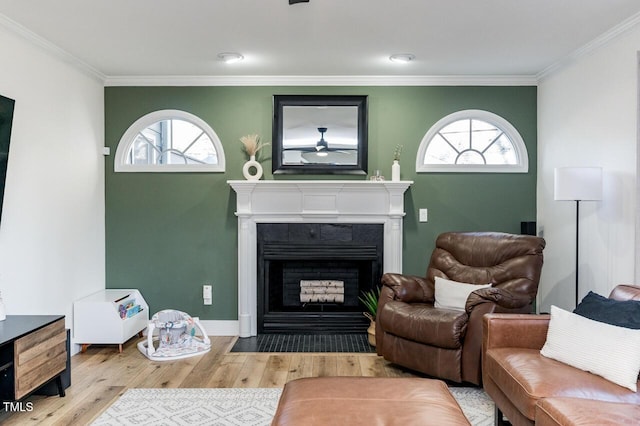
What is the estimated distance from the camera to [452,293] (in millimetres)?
3623

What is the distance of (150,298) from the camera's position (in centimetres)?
465

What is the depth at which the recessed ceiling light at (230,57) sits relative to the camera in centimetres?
384

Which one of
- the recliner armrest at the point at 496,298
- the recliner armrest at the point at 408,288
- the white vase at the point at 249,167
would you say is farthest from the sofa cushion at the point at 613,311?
the white vase at the point at 249,167

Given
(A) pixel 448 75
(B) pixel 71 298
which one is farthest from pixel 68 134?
(A) pixel 448 75

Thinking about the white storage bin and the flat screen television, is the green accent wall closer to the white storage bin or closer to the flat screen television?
the white storage bin

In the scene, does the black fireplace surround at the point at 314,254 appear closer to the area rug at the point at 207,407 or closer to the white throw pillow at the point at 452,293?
the white throw pillow at the point at 452,293

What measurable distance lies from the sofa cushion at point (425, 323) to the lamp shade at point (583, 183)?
1.19 m

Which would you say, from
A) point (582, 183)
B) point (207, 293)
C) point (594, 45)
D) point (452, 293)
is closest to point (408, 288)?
point (452, 293)

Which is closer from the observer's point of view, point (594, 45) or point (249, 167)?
point (594, 45)

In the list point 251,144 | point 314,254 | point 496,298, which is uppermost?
point 251,144

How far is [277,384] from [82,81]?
314 cm

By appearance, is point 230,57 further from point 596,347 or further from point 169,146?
point 596,347

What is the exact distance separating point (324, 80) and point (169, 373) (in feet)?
9.74

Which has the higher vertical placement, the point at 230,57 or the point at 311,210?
the point at 230,57
